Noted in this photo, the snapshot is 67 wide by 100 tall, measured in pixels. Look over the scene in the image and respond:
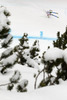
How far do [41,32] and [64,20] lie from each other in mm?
2261

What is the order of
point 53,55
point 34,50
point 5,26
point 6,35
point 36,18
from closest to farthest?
1. point 53,55
2. point 5,26
3. point 6,35
4. point 34,50
5. point 36,18

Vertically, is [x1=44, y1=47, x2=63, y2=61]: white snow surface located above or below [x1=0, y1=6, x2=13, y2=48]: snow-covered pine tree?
below

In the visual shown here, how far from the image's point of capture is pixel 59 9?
1096cm

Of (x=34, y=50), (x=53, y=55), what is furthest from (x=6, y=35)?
(x=34, y=50)

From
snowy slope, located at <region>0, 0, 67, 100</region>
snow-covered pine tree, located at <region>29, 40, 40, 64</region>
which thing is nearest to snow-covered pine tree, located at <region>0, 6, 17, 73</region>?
snow-covered pine tree, located at <region>29, 40, 40, 64</region>

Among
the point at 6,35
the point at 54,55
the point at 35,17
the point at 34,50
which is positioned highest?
the point at 35,17

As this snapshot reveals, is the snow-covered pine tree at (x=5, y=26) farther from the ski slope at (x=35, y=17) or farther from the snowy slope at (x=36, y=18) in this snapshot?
the ski slope at (x=35, y=17)

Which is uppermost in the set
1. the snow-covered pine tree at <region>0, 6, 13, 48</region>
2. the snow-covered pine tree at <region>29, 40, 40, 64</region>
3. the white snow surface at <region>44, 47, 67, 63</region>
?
the snow-covered pine tree at <region>0, 6, 13, 48</region>

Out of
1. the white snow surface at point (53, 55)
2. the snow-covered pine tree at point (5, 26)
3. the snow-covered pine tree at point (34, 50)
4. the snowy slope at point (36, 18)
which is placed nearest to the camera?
the white snow surface at point (53, 55)

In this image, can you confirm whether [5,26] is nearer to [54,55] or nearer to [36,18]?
[54,55]

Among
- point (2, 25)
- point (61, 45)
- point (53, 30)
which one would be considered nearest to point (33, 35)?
point (53, 30)

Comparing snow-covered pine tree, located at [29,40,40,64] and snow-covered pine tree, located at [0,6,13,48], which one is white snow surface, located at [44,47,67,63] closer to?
snow-covered pine tree, located at [0,6,13,48]

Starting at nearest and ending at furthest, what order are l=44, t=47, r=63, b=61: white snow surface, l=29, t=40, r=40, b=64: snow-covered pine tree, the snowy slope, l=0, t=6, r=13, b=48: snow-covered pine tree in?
l=44, t=47, r=63, b=61: white snow surface, l=0, t=6, r=13, b=48: snow-covered pine tree, l=29, t=40, r=40, b=64: snow-covered pine tree, the snowy slope

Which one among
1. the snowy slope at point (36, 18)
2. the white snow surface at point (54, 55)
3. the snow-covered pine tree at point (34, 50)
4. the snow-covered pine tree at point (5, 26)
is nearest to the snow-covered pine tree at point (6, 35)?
the snow-covered pine tree at point (5, 26)
